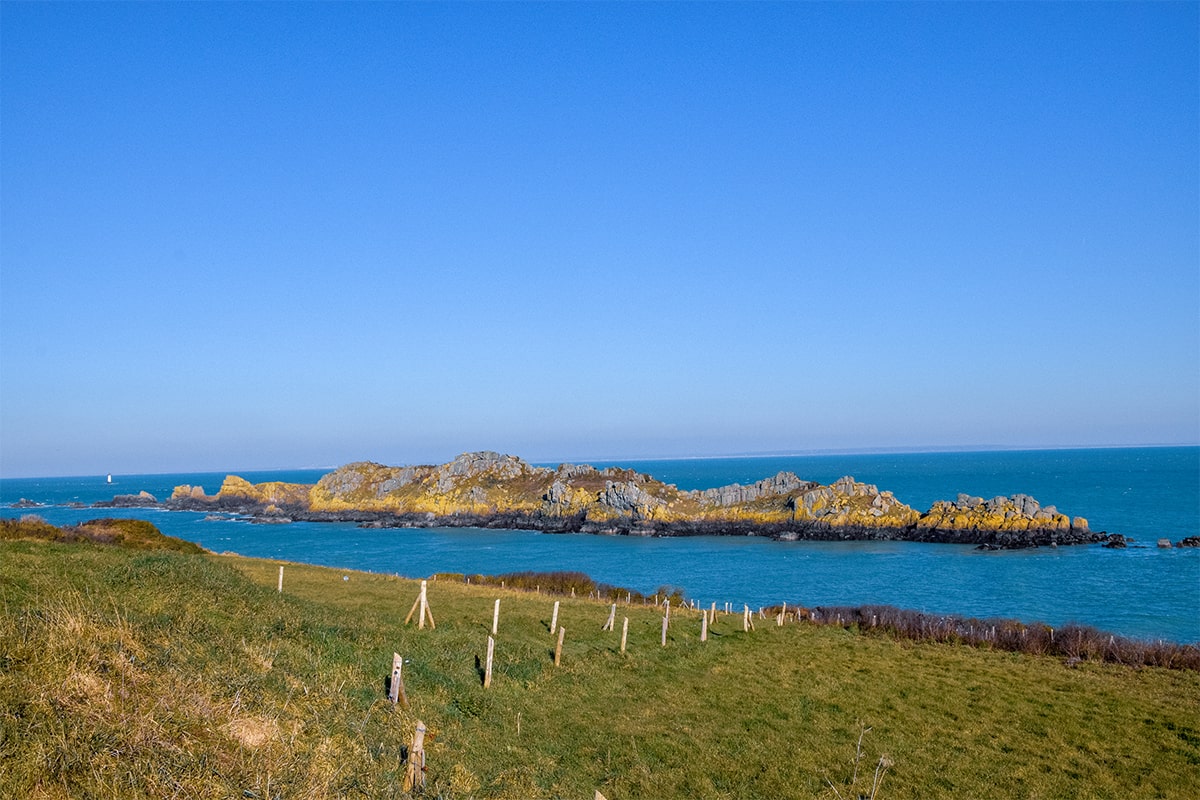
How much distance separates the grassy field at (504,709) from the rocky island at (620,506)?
8372cm

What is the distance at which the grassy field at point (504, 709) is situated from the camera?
10758 mm

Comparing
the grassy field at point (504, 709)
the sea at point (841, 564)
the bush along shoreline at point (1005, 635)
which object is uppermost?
the grassy field at point (504, 709)

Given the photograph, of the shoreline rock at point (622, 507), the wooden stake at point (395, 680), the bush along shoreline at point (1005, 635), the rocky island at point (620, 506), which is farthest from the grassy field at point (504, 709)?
the rocky island at point (620, 506)

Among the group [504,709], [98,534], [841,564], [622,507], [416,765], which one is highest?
[98,534]

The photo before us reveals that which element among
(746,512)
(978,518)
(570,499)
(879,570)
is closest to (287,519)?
(570,499)

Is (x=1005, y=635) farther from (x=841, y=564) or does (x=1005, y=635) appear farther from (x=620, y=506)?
(x=620, y=506)

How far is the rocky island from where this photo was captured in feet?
367

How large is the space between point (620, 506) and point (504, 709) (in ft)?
371

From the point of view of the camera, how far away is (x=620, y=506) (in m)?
134

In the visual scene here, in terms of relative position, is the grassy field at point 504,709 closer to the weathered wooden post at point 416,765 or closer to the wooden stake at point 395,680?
the wooden stake at point 395,680

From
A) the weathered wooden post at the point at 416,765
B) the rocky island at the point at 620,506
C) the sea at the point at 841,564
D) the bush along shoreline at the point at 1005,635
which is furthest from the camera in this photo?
the rocky island at the point at 620,506

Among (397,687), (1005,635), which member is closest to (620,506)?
(1005,635)

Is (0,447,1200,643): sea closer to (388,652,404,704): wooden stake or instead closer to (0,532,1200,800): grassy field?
(0,532,1200,800): grassy field

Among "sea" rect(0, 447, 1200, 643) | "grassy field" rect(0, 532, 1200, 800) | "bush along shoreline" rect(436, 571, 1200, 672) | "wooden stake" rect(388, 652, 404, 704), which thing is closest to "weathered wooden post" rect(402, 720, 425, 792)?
"grassy field" rect(0, 532, 1200, 800)
